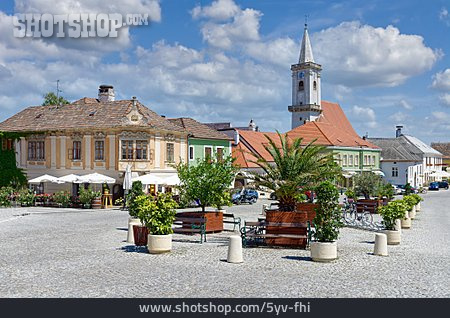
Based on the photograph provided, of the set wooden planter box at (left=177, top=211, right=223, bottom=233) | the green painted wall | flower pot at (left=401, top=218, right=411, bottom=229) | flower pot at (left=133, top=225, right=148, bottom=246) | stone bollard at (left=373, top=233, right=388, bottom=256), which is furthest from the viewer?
the green painted wall

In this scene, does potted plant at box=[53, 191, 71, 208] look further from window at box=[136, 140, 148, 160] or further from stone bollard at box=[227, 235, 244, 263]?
stone bollard at box=[227, 235, 244, 263]

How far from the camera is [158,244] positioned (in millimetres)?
15414

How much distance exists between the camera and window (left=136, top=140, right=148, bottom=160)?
38728 mm

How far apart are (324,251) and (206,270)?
Answer: 3325 millimetres

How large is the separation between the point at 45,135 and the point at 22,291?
31964 mm

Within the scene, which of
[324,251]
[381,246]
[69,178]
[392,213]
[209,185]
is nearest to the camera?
[324,251]

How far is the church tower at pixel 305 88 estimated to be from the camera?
94000mm

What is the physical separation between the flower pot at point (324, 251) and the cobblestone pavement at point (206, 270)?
238mm

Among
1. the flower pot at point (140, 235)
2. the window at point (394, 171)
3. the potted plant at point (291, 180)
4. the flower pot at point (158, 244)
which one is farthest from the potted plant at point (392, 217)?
the window at point (394, 171)

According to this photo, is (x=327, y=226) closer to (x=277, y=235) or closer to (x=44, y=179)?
(x=277, y=235)

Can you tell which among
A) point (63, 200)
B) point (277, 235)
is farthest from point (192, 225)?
point (63, 200)

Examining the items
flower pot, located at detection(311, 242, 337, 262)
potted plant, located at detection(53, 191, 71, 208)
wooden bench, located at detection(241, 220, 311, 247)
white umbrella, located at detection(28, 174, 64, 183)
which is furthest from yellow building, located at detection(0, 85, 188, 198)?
flower pot, located at detection(311, 242, 337, 262)
